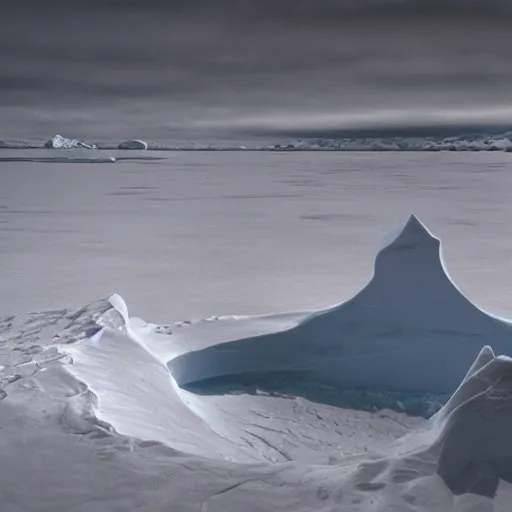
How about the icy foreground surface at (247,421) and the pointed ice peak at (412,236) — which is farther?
the pointed ice peak at (412,236)

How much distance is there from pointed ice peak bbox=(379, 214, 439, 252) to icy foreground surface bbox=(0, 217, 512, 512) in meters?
0.01

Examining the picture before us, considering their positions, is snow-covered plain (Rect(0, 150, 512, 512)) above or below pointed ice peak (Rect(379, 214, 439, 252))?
below

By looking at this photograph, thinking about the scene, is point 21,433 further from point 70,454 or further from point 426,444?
point 426,444

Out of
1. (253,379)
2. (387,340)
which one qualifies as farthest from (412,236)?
(253,379)

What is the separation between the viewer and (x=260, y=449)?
394 centimetres

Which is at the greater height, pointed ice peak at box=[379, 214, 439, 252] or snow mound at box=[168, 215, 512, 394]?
pointed ice peak at box=[379, 214, 439, 252]

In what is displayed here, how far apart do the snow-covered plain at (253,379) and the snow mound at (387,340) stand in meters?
0.01

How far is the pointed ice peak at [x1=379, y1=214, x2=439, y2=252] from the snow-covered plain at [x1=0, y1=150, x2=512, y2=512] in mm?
16

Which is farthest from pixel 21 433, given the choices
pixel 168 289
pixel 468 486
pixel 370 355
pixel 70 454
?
pixel 168 289

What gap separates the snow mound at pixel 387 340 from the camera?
522 centimetres

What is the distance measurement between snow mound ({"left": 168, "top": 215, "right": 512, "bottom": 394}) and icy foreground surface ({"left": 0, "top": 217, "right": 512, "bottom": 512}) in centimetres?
1

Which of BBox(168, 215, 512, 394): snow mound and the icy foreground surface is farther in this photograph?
BBox(168, 215, 512, 394): snow mound

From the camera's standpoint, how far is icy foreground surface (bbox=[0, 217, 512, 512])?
2.36 meters

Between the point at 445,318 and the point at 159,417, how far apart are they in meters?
2.65
